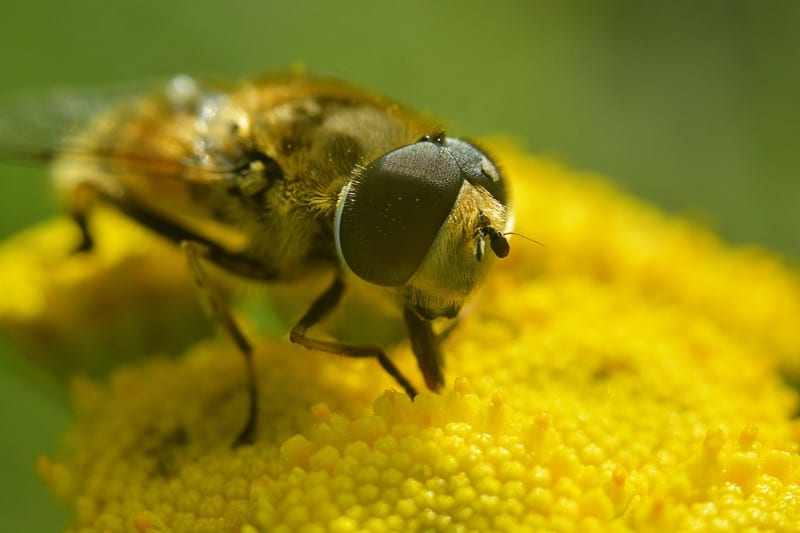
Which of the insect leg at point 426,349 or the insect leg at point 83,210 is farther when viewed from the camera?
the insect leg at point 83,210

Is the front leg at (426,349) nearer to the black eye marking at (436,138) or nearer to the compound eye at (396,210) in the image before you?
the compound eye at (396,210)

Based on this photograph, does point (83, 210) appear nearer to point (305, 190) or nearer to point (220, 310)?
point (220, 310)

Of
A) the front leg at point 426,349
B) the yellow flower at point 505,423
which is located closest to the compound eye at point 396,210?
the front leg at point 426,349

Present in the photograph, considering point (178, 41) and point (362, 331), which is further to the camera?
point (178, 41)

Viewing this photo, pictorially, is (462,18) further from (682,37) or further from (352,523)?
(352,523)

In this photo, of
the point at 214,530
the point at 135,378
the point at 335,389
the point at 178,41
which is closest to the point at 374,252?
the point at 335,389

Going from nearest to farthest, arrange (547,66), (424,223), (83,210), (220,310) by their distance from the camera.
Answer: (424,223), (220,310), (83,210), (547,66)

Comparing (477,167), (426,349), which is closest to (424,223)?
(477,167)
